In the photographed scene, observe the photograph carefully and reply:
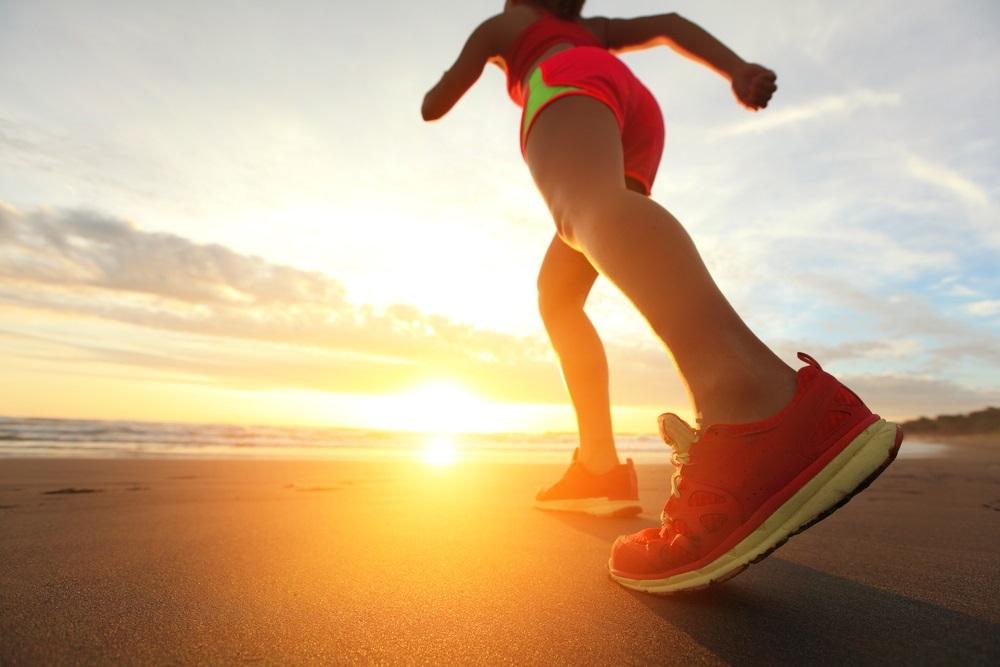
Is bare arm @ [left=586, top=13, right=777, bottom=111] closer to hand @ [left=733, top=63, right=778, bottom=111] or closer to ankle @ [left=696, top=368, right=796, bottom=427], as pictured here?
hand @ [left=733, top=63, right=778, bottom=111]

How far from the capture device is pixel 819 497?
810 millimetres

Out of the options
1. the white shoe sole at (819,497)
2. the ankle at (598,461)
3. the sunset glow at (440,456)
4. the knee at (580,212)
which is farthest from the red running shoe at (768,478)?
the sunset glow at (440,456)

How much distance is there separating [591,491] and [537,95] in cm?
121

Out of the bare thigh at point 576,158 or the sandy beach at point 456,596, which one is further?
the bare thigh at point 576,158

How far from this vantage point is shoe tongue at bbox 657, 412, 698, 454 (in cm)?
92

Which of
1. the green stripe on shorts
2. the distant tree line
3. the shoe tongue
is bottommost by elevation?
the shoe tongue

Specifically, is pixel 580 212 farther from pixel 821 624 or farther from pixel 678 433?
pixel 821 624

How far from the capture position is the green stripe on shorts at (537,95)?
1.25m

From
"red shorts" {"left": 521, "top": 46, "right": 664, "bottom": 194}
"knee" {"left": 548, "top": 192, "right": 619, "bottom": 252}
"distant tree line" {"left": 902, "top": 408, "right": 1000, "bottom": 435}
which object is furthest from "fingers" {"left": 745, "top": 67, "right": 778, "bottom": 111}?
"distant tree line" {"left": 902, "top": 408, "right": 1000, "bottom": 435}

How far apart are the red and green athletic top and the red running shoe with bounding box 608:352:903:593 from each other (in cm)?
106

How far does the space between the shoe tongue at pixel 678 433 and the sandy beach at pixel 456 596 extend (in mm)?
235

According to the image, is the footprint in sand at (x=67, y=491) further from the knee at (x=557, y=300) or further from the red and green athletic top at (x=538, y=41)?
the red and green athletic top at (x=538, y=41)

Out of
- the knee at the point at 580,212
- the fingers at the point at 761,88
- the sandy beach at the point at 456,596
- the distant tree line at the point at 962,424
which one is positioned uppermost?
the distant tree line at the point at 962,424

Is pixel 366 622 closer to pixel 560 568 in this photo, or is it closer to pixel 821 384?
pixel 560 568
